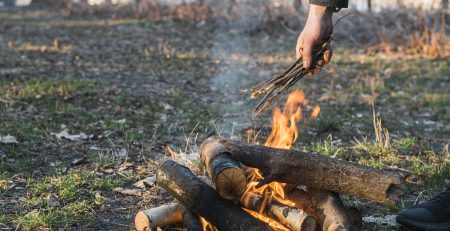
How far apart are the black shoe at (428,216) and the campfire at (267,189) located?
45 cm

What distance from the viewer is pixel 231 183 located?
278 cm

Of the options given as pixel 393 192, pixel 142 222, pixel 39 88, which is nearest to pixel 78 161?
pixel 142 222

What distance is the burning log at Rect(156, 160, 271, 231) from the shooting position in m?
2.82

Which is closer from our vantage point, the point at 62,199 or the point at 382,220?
the point at 382,220

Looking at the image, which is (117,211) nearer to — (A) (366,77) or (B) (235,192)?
(B) (235,192)

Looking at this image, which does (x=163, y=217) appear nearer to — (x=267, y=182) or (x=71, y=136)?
(x=267, y=182)

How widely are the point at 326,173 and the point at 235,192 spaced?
0.51 meters

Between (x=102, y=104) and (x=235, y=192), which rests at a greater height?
(x=235, y=192)

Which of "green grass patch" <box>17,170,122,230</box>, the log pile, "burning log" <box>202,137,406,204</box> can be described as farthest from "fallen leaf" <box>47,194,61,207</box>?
"burning log" <box>202,137,406,204</box>

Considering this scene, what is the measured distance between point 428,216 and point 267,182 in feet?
3.73

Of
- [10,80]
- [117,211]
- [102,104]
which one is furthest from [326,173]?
[10,80]

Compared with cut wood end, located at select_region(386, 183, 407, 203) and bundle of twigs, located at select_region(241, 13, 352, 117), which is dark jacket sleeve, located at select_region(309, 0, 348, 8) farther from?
cut wood end, located at select_region(386, 183, 407, 203)

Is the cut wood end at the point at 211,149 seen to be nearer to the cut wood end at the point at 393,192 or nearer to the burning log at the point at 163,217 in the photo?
the burning log at the point at 163,217

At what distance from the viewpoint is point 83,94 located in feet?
22.7
